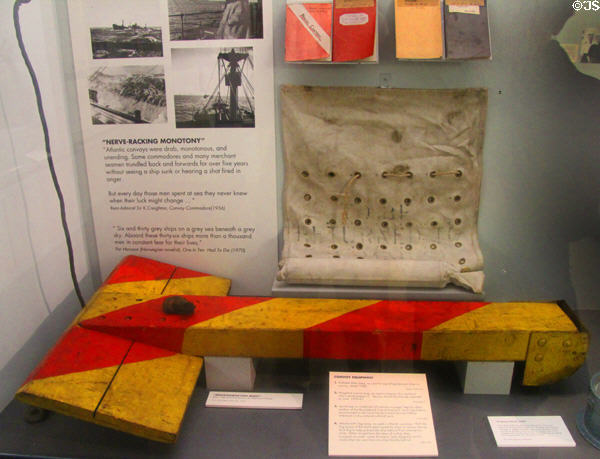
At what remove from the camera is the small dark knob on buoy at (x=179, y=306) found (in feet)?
4.46

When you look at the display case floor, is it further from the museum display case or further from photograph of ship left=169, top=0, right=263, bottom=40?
photograph of ship left=169, top=0, right=263, bottom=40

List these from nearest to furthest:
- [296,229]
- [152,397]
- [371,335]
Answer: [152,397], [371,335], [296,229]

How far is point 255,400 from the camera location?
4.42 ft

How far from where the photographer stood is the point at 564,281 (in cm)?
162

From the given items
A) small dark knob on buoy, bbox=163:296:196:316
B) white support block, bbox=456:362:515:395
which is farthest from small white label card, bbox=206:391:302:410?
white support block, bbox=456:362:515:395

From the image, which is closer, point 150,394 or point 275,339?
point 150,394

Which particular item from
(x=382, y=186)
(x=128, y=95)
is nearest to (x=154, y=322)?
(x=128, y=95)

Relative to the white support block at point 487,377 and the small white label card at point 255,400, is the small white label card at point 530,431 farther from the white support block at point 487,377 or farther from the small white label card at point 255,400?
the small white label card at point 255,400

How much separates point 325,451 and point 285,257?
2.10 ft

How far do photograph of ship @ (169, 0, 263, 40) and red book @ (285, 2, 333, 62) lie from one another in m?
0.11

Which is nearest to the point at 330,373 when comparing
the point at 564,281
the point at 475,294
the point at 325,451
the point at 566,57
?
the point at 325,451

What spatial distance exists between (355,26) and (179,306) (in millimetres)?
956

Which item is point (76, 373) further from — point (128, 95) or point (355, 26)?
point (355, 26)
